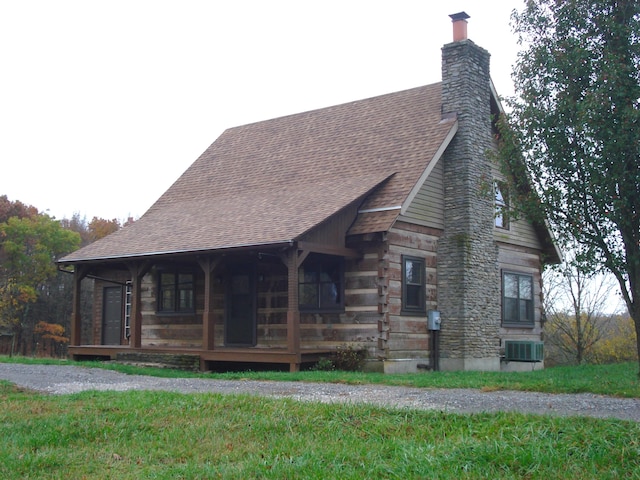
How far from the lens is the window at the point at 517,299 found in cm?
2300

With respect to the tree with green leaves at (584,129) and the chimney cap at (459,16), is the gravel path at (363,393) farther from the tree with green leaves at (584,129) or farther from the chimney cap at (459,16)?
the chimney cap at (459,16)

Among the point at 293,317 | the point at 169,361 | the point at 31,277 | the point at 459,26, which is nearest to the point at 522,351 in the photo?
the point at 293,317

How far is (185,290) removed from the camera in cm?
2322

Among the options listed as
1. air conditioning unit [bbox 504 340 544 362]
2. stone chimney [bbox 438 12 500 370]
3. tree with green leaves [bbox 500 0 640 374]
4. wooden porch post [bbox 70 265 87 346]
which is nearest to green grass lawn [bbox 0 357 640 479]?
tree with green leaves [bbox 500 0 640 374]

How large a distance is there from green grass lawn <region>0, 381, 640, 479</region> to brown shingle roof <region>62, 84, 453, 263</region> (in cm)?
813

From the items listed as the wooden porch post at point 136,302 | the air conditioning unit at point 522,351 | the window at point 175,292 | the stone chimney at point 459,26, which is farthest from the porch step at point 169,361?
the stone chimney at point 459,26

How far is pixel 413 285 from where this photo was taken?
65.9ft

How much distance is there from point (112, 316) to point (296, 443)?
1918cm

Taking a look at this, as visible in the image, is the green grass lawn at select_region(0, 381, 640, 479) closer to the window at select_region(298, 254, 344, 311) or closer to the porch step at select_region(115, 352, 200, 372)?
the porch step at select_region(115, 352, 200, 372)

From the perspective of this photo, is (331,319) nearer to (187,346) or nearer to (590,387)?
(187,346)

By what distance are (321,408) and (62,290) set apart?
4171cm

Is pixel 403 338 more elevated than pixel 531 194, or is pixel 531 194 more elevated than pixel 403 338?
pixel 531 194

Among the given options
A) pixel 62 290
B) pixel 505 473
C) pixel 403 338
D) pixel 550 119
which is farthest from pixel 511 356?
pixel 62 290

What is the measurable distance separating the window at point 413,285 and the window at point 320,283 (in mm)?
1603
